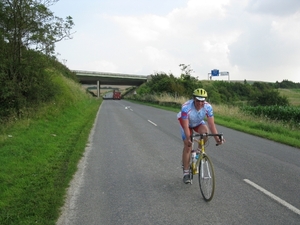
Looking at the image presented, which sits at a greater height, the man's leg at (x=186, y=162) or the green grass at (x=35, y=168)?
the man's leg at (x=186, y=162)

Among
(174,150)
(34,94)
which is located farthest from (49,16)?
(174,150)

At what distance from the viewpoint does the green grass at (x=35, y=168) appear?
175 inches

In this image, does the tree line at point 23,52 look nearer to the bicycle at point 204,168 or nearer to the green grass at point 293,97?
the bicycle at point 204,168

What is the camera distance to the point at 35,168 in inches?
266

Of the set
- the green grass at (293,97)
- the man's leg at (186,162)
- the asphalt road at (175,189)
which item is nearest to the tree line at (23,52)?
the asphalt road at (175,189)

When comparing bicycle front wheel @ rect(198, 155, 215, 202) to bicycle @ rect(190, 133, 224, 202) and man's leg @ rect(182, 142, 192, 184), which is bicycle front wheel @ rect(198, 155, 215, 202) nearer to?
bicycle @ rect(190, 133, 224, 202)

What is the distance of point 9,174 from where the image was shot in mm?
6246

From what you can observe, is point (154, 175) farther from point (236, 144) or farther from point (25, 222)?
point (236, 144)

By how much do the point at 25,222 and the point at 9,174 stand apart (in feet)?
8.42

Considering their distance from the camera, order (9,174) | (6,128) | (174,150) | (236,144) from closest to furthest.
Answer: (9,174), (174,150), (236,144), (6,128)

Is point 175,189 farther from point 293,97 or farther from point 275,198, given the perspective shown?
point 293,97

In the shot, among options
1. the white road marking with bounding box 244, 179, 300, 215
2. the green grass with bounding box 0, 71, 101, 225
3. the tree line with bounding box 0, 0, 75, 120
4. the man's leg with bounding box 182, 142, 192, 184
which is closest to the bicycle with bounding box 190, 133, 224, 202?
the man's leg with bounding box 182, 142, 192, 184

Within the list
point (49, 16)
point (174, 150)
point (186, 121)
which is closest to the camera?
point (186, 121)

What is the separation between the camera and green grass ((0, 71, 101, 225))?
4.44m
